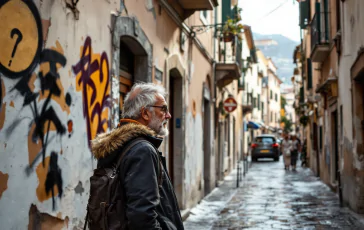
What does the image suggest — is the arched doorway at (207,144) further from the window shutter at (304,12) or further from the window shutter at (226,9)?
the window shutter at (304,12)

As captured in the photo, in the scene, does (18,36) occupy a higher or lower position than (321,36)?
lower

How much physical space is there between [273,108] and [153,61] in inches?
2700

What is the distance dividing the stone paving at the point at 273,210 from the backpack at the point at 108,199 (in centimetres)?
707

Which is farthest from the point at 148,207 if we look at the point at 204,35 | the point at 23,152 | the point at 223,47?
the point at 223,47

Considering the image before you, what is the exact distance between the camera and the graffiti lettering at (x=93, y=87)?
18.3 feet

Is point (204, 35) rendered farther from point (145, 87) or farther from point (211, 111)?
point (145, 87)

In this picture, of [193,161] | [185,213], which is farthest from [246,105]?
[185,213]

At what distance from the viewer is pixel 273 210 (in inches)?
477

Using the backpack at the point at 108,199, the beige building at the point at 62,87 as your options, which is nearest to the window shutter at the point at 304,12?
the beige building at the point at 62,87

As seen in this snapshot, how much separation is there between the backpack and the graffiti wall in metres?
1.24

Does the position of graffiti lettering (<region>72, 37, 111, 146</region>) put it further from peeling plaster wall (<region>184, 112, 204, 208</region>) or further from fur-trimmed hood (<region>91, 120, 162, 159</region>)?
peeling plaster wall (<region>184, 112, 204, 208</region>)

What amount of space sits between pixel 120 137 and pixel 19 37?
164cm

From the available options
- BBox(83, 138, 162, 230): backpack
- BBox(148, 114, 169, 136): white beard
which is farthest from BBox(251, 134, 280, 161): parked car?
BBox(83, 138, 162, 230): backpack

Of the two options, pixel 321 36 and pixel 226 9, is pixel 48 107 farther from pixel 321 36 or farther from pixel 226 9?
pixel 226 9
